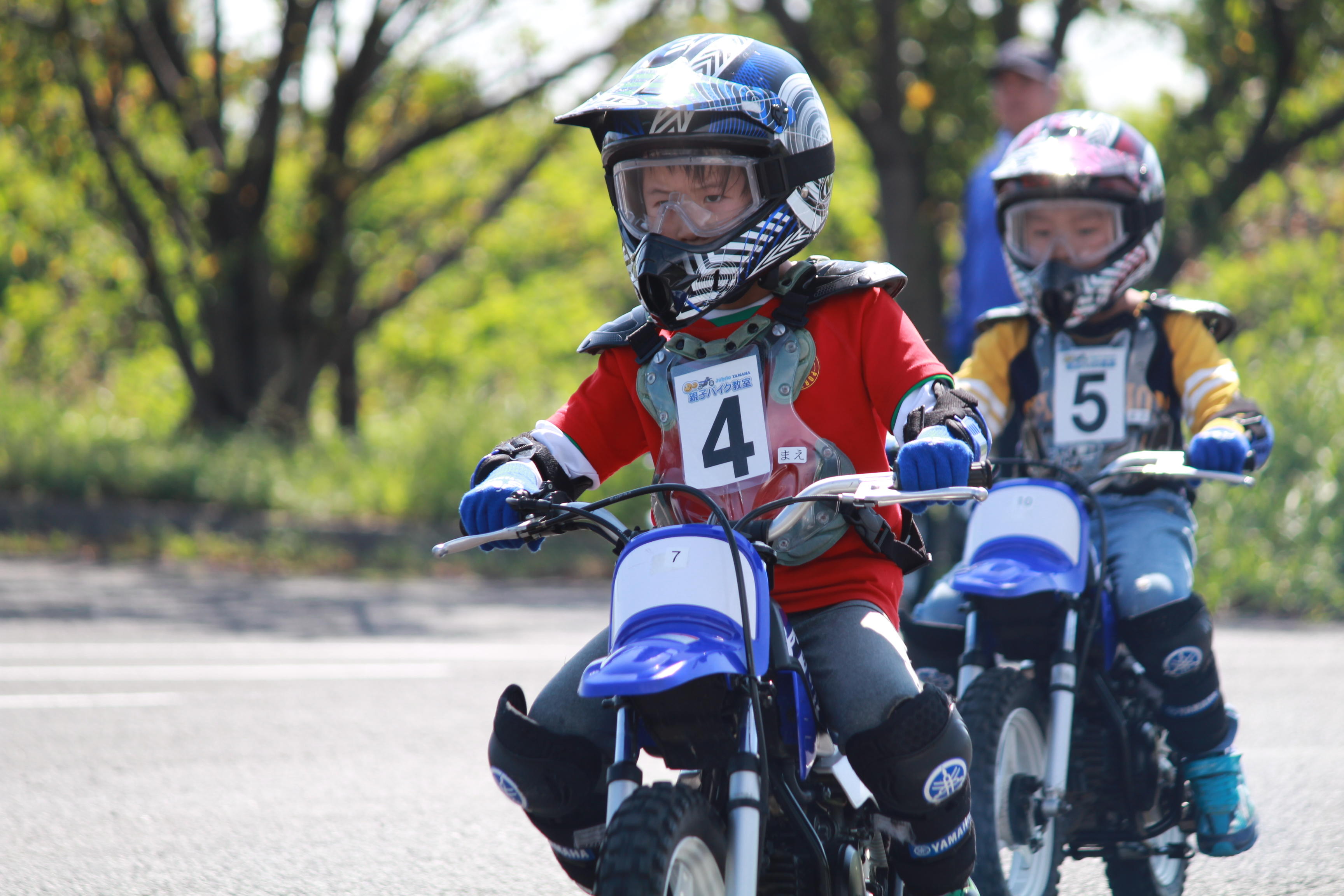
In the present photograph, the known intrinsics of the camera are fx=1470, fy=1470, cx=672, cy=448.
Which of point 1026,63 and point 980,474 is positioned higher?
point 1026,63

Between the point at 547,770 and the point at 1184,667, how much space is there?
6.06 feet

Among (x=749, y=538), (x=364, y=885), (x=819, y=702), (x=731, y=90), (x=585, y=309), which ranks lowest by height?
(x=364, y=885)

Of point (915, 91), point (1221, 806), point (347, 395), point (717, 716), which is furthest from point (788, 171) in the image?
point (347, 395)

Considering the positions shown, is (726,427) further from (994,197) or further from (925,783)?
(994,197)

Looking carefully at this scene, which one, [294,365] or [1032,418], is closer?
[1032,418]

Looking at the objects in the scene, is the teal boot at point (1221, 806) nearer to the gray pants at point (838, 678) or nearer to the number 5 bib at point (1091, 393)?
the number 5 bib at point (1091, 393)

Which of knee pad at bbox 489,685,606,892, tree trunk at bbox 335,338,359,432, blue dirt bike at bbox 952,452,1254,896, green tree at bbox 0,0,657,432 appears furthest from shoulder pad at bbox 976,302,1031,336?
tree trunk at bbox 335,338,359,432

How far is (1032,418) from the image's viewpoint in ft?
13.9

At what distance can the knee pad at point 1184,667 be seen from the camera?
12.2 ft

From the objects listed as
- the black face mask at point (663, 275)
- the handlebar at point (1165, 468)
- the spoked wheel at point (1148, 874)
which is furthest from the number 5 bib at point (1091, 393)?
the black face mask at point (663, 275)

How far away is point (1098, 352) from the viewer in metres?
4.16

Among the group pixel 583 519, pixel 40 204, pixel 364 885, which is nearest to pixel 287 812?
pixel 364 885

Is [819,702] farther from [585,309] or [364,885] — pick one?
Answer: [585,309]

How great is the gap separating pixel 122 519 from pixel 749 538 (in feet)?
38.9
